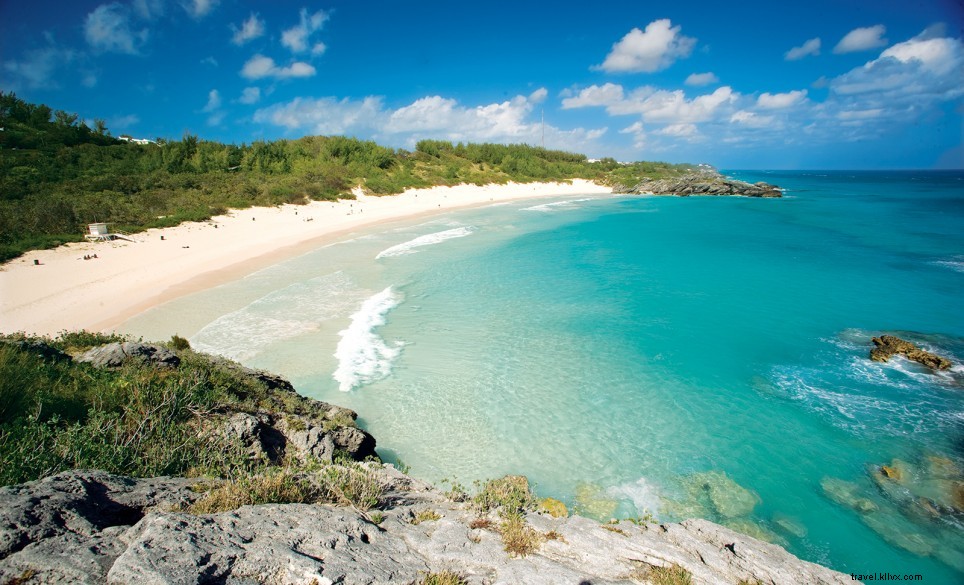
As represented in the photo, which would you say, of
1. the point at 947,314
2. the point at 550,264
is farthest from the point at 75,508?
the point at 947,314

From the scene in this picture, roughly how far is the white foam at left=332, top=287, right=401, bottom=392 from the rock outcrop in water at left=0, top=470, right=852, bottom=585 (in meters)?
4.95

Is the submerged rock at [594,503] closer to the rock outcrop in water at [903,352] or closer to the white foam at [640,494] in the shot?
the white foam at [640,494]

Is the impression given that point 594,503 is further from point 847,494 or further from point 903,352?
point 903,352

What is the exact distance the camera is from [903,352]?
10922 mm

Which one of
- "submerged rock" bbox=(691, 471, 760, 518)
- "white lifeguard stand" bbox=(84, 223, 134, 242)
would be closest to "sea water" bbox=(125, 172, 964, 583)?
"submerged rock" bbox=(691, 471, 760, 518)

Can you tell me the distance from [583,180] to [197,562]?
80.8 metres

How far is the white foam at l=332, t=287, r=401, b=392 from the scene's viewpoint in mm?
9570

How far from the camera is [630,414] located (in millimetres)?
8656

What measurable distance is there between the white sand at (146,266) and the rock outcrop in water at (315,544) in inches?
410

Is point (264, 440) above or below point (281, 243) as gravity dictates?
below

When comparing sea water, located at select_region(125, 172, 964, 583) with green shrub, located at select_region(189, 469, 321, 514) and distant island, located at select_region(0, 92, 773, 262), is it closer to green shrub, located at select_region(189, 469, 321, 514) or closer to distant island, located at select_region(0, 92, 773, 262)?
green shrub, located at select_region(189, 469, 321, 514)

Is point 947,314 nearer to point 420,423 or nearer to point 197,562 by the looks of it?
point 420,423

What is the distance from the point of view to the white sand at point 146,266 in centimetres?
1179

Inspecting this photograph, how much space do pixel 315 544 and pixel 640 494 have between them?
529 cm
